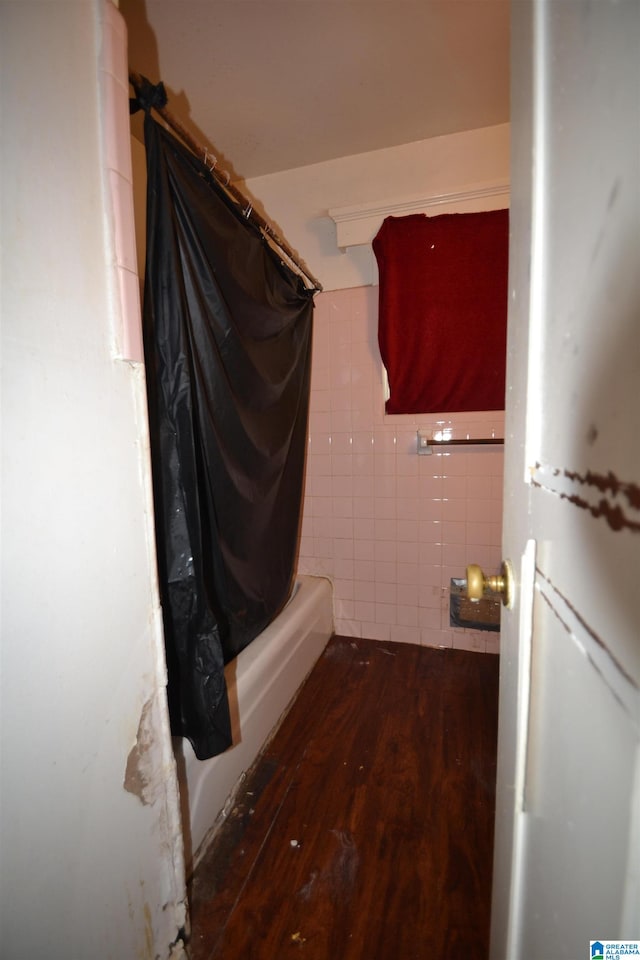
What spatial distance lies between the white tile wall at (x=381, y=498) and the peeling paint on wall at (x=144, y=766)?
139cm

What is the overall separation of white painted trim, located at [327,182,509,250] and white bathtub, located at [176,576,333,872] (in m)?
1.69

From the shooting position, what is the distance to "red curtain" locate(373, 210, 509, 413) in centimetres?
159

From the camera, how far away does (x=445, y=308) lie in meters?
1.65

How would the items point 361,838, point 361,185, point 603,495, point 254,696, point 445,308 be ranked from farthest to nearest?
point 361,185 → point 445,308 → point 254,696 → point 361,838 → point 603,495

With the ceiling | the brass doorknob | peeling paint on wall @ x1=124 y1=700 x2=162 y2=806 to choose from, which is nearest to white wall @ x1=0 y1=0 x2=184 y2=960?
peeling paint on wall @ x1=124 y1=700 x2=162 y2=806

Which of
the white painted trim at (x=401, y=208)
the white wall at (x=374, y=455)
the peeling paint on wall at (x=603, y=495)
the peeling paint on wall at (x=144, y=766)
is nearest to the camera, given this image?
the peeling paint on wall at (x=603, y=495)

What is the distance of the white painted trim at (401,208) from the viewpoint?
1.59 m

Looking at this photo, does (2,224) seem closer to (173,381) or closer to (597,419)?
Answer: (173,381)

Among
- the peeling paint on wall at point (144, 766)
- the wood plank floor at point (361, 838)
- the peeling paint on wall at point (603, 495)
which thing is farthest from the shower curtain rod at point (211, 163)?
the wood plank floor at point (361, 838)

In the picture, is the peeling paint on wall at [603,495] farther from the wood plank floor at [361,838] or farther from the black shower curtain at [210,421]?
the wood plank floor at [361,838]

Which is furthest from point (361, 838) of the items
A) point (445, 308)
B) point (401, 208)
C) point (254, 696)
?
point (401, 208)

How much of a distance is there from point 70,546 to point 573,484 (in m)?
0.62

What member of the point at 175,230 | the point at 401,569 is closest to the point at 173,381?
the point at 175,230

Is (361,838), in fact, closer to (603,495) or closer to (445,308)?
(603,495)
